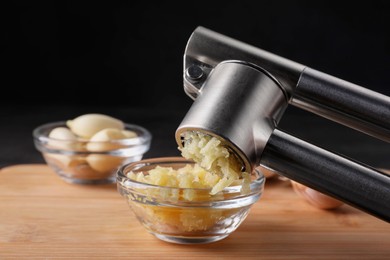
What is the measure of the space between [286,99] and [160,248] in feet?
1.19

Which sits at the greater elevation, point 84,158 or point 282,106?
point 282,106

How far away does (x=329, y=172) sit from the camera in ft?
3.99

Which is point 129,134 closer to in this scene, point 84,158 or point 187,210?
point 84,158

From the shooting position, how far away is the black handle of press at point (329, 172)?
3.98 ft

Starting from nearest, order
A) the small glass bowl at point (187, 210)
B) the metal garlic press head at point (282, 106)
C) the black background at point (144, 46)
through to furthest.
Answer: the metal garlic press head at point (282, 106) < the small glass bowl at point (187, 210) < the black background at point (144, 46)

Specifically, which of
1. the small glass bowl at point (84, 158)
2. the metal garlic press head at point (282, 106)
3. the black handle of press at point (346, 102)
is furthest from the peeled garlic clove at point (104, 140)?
the black handle of press at point (346, 102)

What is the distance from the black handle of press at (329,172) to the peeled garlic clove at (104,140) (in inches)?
25.5

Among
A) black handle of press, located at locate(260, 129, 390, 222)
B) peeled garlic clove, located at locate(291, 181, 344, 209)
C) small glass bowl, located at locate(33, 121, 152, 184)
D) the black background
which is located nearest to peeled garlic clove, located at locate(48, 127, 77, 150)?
small glass bowl, located at locate(33, 121, 152, 184)

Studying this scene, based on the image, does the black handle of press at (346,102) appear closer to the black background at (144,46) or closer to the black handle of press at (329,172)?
the black handle of press at (329,172)

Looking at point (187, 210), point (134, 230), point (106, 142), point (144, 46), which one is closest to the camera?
point (187, 210)

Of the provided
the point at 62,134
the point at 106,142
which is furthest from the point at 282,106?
the point at 62,134

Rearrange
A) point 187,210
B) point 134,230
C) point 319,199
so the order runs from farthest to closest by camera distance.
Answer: point 319,199 < point 134,230 < point 187,210

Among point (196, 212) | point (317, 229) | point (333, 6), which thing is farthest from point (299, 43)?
point (196, 212)

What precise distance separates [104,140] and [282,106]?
0.67 meters
